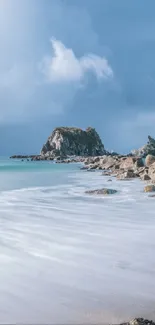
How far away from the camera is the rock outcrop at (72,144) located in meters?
146

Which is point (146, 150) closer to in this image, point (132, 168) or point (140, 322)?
point (132, 168)

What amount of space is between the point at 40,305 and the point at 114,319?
3.08 ft

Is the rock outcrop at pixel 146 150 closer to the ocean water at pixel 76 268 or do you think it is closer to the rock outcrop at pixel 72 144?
the rock outcrop at pixel 72 144

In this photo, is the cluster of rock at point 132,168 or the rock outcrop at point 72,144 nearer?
the cluster of rock at point 132,168

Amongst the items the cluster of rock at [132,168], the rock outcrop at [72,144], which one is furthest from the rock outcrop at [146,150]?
the cluster of rock at [132,168]

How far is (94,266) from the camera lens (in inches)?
216

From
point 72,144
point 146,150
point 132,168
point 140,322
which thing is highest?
point 72,144

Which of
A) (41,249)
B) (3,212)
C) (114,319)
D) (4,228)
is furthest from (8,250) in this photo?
(3,212)

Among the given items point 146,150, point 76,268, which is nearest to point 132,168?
point 76,268

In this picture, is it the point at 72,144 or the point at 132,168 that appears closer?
the point at 132,168

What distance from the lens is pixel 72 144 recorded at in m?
151

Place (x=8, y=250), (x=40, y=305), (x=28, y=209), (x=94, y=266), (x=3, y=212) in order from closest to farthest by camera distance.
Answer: (x=40, y=305) → (x=94, y=266) → (x=8, y=250) → (x=3, y=212) → (x=28, y=209)

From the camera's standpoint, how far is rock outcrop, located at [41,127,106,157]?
480 ft

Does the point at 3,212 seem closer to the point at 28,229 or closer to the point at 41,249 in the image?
the point at 28,229
